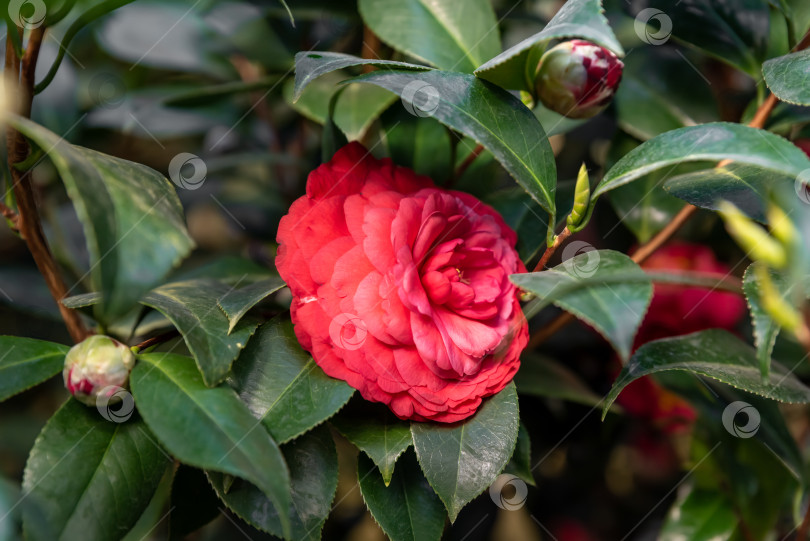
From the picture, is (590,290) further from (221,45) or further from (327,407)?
(221,45)

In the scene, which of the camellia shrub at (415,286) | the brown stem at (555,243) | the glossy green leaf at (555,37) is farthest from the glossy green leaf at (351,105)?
the brown stem at (555,243)

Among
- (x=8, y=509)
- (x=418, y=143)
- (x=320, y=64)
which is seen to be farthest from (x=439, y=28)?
(x=8, y=509)

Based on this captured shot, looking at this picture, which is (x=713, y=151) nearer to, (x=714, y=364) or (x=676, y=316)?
(x=714, y=364)

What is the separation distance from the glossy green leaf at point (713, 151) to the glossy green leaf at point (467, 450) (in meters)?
0.19

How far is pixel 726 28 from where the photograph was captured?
0.67 m

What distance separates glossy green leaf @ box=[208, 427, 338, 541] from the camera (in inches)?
18.6

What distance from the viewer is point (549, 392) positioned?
711 mm

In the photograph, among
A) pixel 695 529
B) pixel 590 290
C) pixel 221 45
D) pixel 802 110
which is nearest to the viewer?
pixel 590 290

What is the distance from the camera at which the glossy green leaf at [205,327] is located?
0.44 metres

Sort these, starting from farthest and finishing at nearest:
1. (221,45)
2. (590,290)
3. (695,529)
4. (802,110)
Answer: (221,45)
(695,529)
(802,110)
(590,290)

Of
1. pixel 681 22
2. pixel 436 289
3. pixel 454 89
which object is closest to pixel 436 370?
pixel 436 289

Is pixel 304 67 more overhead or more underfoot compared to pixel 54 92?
more overhead

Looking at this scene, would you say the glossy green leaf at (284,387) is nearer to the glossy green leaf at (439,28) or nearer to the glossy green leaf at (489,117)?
the glossy green leaf at (489,117)

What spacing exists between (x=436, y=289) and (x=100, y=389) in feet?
0.84
